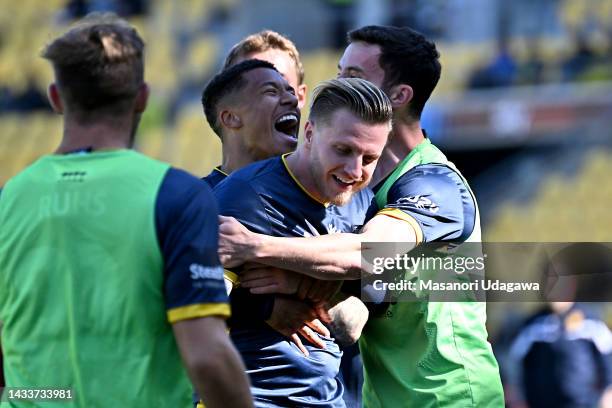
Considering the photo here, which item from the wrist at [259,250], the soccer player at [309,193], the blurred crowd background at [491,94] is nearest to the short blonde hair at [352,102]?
the soccer player at [309,193]

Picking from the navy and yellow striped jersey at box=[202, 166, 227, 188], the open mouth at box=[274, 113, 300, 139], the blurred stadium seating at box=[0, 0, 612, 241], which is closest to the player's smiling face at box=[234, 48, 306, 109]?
the open mouth at box=[274, 113, 300, 139]

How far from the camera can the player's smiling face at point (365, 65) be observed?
4457 millimetres

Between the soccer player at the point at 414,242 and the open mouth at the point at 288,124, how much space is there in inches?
19.0

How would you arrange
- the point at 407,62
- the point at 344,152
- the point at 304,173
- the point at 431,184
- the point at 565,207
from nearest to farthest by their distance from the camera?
the point at 344,152, the point at 304,173, the point at 431,184, the point at 407,62, the point at 565,207

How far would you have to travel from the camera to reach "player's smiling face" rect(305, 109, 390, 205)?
3.72m

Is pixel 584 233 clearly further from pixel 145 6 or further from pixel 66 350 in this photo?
pixel 66 350

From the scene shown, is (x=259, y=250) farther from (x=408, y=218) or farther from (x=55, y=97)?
(x=55, y=97)

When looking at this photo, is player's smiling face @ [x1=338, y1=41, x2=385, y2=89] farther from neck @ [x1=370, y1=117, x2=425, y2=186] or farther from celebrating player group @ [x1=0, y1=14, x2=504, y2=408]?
neck @ [x1=370, y1=117, x2=425, y2=186]

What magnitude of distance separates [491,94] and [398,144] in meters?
12.1

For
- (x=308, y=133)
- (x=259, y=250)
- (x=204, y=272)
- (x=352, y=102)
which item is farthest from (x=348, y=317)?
(x=204, y=272)

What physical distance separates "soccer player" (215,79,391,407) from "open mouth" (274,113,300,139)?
67 centimetres

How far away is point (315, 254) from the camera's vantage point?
142 inches

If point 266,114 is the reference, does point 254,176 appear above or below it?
below

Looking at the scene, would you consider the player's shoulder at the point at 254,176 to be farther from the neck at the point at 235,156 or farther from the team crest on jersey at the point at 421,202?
the neck at the point at 235,156
